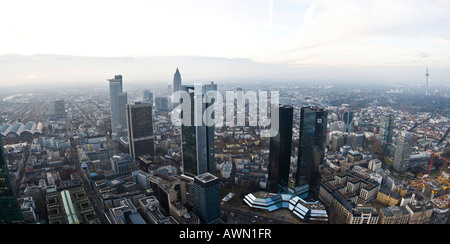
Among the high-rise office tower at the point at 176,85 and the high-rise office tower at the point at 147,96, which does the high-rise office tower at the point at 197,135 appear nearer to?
the high-rise office tower at the point at 176,85

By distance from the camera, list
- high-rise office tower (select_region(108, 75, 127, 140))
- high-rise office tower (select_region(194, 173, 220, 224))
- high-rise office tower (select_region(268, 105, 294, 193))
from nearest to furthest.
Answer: high-rise office tower (select_region(194, 173, 220, 224)) → high-rise office tower (select_region(268, 105, 294, 193)) → high-rise office tower (select_region(108, 75, 127, 140))

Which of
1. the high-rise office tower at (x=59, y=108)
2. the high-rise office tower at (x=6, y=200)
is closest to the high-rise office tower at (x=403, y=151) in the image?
the high-rise office tower at (x=6, y=200)

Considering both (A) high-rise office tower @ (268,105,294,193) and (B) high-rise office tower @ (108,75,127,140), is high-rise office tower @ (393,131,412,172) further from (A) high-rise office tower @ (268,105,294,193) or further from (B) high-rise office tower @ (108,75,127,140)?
(B) high-rise office tower @ (108,75,127,140)

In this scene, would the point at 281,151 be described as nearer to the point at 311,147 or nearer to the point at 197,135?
the point at 311,147

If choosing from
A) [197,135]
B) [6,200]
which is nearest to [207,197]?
[197,135]

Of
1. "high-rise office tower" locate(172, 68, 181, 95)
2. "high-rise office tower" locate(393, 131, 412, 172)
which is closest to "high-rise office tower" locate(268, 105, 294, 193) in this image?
"high-rise office tower" locate(393, 131, 412, 172)
